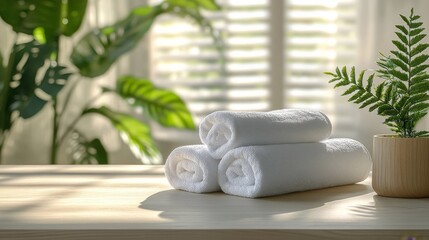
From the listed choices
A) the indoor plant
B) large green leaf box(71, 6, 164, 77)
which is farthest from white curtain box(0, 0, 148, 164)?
large green leaf box(71, 6, 164, 77)

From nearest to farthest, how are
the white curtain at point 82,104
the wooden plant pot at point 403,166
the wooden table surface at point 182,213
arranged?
the wooden table surface at point 182,213
the wooden plant pot at point 403,166
the white curtain at point 82,104

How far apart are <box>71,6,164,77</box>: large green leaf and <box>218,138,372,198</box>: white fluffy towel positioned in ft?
5.33

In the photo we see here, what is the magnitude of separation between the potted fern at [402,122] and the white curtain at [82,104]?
2.27m

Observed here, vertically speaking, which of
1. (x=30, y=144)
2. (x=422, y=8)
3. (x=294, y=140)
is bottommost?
(x=30, y=144)

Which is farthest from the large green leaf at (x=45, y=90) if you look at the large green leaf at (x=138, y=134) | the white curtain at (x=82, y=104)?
the white curtain at (x=82, y=104)

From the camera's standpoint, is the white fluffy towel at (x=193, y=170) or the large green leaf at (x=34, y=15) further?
the large green leaf at (x=34, y=15)

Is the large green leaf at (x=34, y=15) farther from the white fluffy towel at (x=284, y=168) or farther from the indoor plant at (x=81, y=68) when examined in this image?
the white fluffy towel at (x=284, y=168)

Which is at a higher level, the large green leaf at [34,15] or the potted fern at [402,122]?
the large green leaf at [34,15]

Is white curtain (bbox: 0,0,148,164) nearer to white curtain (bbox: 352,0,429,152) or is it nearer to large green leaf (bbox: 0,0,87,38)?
large green leaf (bbox: 0,0,87,38)

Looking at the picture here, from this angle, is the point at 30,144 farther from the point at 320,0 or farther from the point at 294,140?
the point at 294,140

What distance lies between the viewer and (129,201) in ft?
3.48

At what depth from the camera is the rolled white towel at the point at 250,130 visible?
3.78ft
